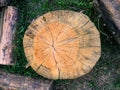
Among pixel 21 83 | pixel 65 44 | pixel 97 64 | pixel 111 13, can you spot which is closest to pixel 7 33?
pixel 21 83

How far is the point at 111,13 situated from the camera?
14.4 feet

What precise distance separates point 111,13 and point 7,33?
70.6 inches

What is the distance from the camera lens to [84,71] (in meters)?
4.31

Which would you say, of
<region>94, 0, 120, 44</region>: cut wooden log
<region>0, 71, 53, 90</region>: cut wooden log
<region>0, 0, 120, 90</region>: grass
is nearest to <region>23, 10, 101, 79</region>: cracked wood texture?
<region>94, 0, 120, 44</region>: cut wooden log

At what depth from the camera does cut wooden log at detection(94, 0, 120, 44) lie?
4.33 metres

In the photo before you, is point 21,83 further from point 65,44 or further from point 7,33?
point 65,44

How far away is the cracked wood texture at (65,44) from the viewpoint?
4.16 m

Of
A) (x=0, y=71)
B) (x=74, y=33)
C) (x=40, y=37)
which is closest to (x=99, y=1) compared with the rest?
(x=74, y=33)

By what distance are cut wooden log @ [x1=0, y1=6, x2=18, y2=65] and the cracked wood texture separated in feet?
2.84

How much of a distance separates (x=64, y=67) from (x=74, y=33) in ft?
1.65

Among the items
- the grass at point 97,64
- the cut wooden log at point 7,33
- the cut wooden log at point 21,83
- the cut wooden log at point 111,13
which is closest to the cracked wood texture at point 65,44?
the cut wooden log at point 111,13

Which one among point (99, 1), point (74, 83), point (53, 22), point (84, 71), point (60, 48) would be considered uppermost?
point (99, 1)

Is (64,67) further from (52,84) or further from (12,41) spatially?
(12,41)

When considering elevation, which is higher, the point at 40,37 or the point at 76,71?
the point at 40,37
